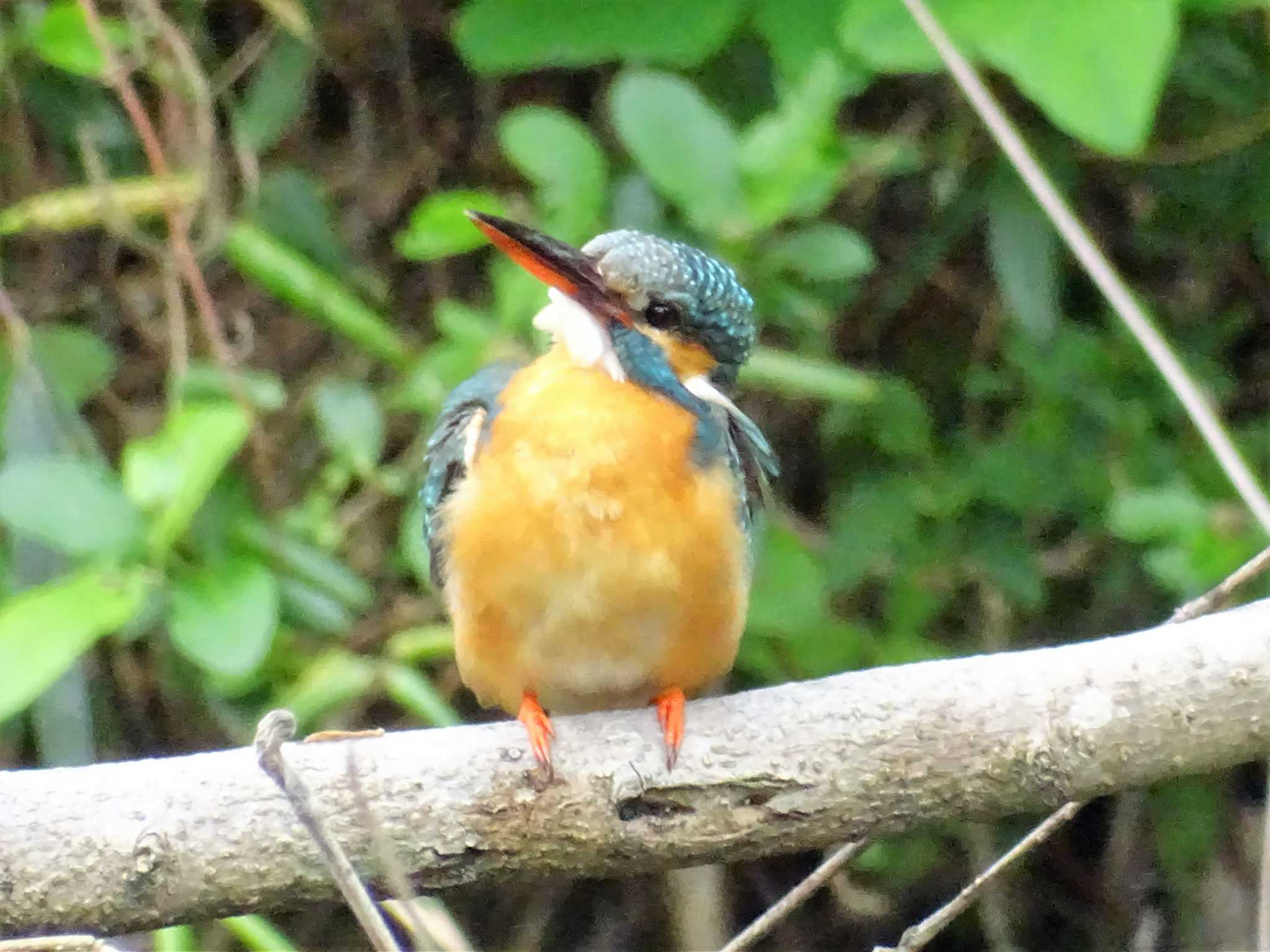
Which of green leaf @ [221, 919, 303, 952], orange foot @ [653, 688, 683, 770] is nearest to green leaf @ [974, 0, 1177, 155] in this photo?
orange foot @ [653, 688, 683, 770]

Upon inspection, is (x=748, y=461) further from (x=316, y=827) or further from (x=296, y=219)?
(x=296, y=219)

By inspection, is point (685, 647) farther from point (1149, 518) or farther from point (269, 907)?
point (1149, 518)

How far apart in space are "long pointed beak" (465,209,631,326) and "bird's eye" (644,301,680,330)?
0.08 feet

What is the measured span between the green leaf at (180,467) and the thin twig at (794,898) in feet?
2.91

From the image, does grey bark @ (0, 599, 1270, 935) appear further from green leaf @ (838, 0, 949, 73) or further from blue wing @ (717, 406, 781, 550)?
green leaf @ (838, 0, 949, 73)

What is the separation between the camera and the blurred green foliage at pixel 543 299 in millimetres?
1871

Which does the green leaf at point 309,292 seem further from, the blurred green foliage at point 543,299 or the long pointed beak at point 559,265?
the long pointed beak at point 559,265

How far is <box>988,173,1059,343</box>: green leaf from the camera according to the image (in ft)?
7.14

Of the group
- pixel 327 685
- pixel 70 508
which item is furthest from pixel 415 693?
pixel 70 508

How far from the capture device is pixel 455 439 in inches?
65.7

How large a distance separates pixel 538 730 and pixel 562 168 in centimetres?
94

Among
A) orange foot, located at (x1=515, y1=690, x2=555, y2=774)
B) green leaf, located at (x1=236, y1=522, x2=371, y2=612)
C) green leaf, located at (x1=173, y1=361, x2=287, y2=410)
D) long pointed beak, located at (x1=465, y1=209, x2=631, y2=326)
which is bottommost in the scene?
orange foot, located at (x1=515, y1=690, x2=555, y2=774)

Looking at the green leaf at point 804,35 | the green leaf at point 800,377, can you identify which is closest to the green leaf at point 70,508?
the green leaf at point 800,377

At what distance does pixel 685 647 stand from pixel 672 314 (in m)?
0.39
